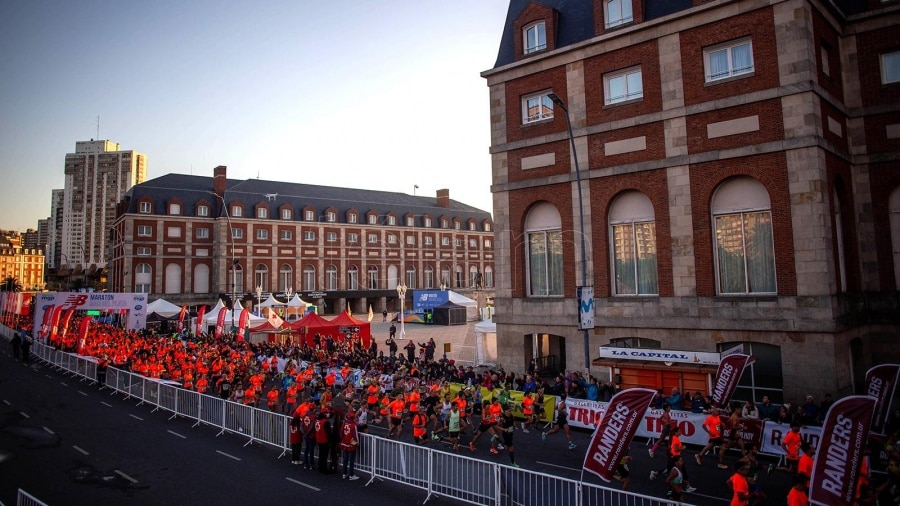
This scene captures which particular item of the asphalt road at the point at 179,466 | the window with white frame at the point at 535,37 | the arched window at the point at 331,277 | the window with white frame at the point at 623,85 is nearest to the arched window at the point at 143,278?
the arched window at the point at 331,277

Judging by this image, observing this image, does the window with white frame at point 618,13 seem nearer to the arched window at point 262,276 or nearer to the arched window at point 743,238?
the arched window at point 743,238

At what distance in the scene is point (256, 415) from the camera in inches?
627

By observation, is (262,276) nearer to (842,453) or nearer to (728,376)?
(728,376)

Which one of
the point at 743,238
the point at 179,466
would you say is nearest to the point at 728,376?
the point at 743,238

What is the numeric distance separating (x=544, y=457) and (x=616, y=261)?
10.00m

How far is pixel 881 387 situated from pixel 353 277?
69076 mm

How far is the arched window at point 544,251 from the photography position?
78.1ft

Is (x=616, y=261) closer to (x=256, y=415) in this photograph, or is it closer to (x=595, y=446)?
(x=595, y=446)

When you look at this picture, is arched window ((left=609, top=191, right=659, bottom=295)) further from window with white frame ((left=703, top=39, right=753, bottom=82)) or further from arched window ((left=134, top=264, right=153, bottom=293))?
arched window ((left=134, top=264, right=153, bottom=293))

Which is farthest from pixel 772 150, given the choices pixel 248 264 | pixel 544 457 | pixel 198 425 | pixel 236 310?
pixel 248 264

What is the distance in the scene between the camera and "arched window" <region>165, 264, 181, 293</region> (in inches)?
2628

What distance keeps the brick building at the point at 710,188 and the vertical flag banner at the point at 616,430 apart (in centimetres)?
857

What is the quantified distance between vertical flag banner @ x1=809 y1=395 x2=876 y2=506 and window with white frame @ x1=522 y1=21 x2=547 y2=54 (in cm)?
1990

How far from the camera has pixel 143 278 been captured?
6519cm
